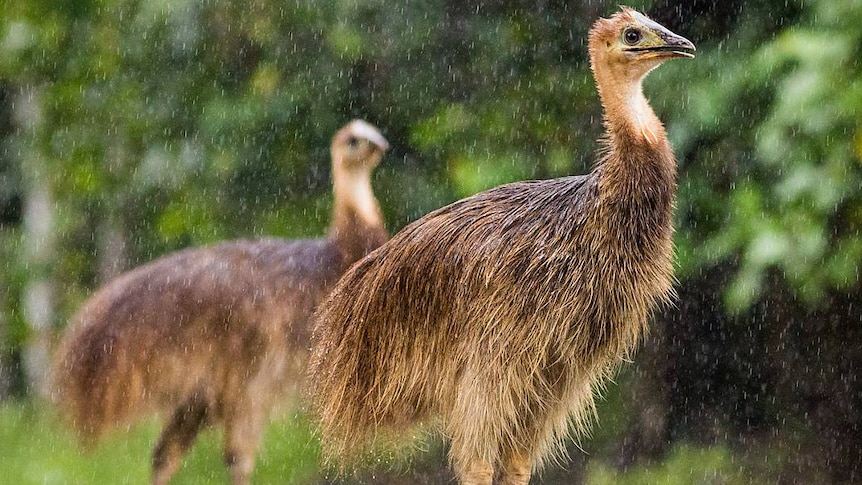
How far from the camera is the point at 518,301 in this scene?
2.88 metres

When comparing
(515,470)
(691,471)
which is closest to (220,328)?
(515,470)

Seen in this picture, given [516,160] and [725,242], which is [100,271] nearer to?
[516,160]

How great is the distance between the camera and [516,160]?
4.73 meters

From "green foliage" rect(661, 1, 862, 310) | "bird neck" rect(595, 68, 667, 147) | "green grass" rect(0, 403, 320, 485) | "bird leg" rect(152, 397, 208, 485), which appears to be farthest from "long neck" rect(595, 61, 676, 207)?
"green grass" rect(0, 403, 320, 485)

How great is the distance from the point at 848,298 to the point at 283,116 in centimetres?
222

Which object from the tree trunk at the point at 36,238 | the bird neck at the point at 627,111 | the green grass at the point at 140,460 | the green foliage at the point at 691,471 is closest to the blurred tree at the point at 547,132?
the green foliage at the point at 691,471

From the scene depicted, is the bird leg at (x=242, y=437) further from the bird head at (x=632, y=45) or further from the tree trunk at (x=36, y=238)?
the tree trunk at (x=36, y=238)

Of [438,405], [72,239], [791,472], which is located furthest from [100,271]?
[438,405]

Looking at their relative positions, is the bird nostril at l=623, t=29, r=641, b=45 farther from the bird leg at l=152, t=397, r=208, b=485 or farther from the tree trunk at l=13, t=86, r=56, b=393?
the tree trunk at l=13, t=86, r=56, b=393

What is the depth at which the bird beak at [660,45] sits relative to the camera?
279 centimetres

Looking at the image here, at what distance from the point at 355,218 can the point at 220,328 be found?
1.85 ft

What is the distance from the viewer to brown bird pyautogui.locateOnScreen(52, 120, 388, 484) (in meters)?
4.32

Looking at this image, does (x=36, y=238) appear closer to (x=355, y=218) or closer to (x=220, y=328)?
(x=220, y=328)

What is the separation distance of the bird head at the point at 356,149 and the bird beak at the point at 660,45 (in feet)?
5.75
